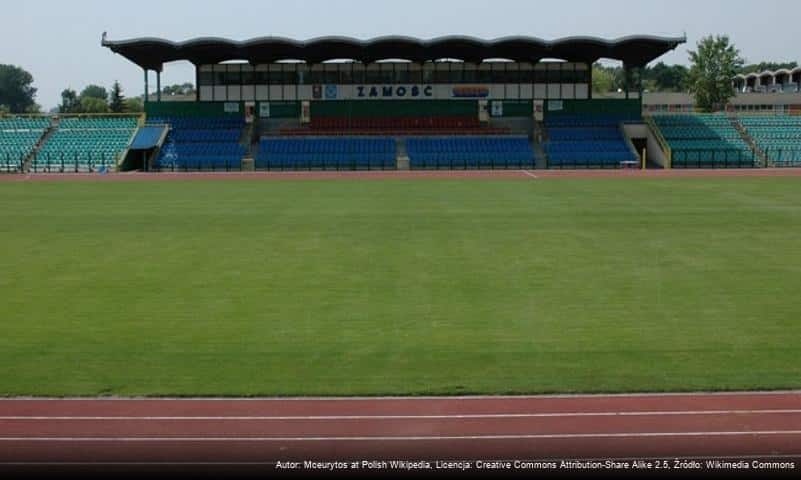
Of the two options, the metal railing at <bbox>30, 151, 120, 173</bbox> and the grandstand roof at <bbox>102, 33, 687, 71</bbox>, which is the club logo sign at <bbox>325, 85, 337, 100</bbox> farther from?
the metal railing at <bbox>30, 151, 120, 173</bbox>

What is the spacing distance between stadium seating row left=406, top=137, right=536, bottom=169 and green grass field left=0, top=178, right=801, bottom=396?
32182 millimetres

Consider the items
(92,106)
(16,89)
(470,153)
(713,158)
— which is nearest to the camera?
(713,158)

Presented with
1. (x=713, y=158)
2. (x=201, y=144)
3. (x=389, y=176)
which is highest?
(x=201, y=144)

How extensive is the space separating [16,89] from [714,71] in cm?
13775

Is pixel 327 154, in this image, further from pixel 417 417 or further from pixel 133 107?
pixel 133 107

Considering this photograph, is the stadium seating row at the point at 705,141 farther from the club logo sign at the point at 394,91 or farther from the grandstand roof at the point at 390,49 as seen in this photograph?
the club logo sign at the point at 394,91

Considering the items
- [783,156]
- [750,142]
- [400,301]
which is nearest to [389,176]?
[783,156]

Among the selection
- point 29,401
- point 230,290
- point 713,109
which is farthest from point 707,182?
point 713,109

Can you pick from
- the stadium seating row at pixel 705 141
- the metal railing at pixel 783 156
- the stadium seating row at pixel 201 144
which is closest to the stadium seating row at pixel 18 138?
the stadium seating row at pixel 201 144

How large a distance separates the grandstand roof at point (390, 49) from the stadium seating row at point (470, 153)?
22.7ft

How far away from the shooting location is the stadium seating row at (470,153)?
6325 centimetres

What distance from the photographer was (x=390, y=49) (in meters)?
66.3

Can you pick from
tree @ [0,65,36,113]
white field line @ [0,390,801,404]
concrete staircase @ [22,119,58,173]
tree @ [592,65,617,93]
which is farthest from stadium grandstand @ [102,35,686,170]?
tree @ [0,65,36,113]

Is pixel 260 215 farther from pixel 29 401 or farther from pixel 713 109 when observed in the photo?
pixel 713 109
